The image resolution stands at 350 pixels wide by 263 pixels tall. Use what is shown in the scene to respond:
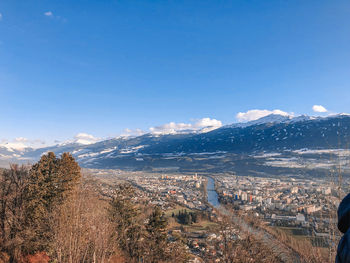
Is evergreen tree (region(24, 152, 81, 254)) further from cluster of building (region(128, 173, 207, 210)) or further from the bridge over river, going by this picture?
cluster of building (region(128, 173, 207, 210))

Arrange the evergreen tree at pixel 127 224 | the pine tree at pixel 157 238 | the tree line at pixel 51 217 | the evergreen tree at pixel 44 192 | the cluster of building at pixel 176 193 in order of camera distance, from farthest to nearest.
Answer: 1. the cluster of building at pixel 176 193
2. the evergreen tree at pixel 127 224
3. the pine tree at pixel 157 238
4. the evergreen tree at pixel 44 192
5. the tree line at pixel 51 217

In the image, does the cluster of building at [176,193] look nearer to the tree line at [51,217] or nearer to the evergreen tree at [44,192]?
the tree line at [51,217]

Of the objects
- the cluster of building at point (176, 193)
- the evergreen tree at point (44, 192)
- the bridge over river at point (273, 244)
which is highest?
the evergreen tree at point (44, 192)

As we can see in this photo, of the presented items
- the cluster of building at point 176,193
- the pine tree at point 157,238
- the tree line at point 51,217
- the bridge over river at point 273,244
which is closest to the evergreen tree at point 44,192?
the tree line at point 51,217

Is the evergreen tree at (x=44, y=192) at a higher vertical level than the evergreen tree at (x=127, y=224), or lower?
higher

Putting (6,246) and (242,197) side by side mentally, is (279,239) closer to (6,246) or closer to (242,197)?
(6,246)

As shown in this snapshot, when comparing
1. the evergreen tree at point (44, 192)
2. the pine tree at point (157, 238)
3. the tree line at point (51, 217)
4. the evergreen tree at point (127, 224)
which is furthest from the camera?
the evergreen tree at point (127, 224)

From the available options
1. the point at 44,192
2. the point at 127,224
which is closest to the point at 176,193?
Result: the point at 127,224

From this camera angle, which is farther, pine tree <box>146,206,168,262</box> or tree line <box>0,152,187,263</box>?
pine tree <box>146,206,168,262</box>

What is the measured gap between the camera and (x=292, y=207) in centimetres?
2958

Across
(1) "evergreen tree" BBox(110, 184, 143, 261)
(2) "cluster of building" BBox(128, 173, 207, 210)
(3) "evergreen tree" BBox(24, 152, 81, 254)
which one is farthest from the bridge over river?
(2) "cluster of building" BBox(128, 173, 207, 210)

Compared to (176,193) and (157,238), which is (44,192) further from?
(176,193)

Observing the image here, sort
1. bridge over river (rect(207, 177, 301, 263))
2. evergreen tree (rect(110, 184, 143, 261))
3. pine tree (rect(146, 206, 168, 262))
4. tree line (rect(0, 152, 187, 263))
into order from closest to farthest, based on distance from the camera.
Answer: tree line (rect(0, 152, 187, 263)) < bridge over river (rect(207, 177, 301, 263)) < pine tree (rect(146, 206, 168, 262)) < evergreen tree (rect(110, 184, 143, 261))

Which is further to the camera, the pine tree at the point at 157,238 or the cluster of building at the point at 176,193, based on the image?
the cluster of building at the point at 176,193
